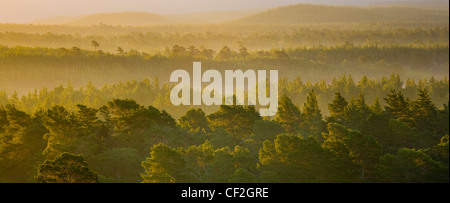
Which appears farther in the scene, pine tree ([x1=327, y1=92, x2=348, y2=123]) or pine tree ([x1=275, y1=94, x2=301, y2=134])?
pine tree ([x1=327, y1=92, x2=348, y2=123])

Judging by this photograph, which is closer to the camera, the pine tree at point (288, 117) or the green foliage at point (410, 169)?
the green foliage at point (410, 169)

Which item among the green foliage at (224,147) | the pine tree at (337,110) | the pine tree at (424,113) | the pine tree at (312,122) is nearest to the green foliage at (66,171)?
the green foliage at (224,147)

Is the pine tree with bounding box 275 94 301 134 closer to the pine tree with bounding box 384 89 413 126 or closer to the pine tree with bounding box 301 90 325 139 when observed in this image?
the pine tree with bounding box 301 90 325 139

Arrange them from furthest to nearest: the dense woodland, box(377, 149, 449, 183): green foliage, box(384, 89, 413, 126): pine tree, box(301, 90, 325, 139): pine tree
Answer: box(384, 89, 413, 126): pine tree, box(301, 90, 325, 139): pine tree, box(377, 149, 449, 183): green foliage, the dense woodland

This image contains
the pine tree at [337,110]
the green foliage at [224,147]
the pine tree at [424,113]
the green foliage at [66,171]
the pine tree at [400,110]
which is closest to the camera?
the green foliage at [66,171]

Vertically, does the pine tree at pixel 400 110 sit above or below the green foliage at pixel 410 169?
above

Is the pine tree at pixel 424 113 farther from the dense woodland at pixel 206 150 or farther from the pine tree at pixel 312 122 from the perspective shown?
the pine tree at pixel 312 122

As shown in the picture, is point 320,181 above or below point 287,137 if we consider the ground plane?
below

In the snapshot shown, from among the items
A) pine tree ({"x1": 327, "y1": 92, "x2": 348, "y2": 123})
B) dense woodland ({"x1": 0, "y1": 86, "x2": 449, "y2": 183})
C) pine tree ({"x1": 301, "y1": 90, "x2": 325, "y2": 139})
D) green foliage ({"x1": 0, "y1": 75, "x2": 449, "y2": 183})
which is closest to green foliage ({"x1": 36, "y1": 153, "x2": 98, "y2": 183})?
dense woodland ({"x1": 0, "y1": 86, "x2": 449, "y2": 183})

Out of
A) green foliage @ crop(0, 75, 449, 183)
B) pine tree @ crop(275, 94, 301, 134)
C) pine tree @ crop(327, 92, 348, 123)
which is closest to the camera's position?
green foliage @ crop(0, 75, 449, 183)
